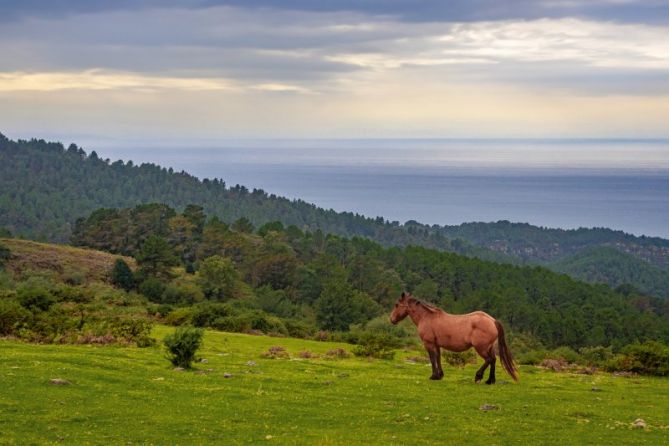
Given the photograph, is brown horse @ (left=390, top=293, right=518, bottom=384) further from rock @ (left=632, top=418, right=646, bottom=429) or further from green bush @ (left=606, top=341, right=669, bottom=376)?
green bush @ (left=606, top=341, right=669, bottom=376)

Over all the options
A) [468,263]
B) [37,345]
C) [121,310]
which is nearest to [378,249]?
[468,263]

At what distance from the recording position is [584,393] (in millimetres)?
17062

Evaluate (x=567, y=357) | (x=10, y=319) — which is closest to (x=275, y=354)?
(x=10, y=319)

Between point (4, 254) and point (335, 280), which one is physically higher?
point (335, 280)

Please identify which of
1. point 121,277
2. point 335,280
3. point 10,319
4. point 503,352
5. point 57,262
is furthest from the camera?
point 335,280

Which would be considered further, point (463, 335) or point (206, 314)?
point (206, 314)

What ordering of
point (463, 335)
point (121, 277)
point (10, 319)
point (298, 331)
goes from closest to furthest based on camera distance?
1. point (463, 335)
2. point (10, 319)
3. point (298, 331)
4. point (121, 277)

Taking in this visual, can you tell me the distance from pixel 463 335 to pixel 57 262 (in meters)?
58.7

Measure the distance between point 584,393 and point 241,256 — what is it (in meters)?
81.5

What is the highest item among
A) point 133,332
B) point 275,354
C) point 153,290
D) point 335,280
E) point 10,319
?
point 335,280

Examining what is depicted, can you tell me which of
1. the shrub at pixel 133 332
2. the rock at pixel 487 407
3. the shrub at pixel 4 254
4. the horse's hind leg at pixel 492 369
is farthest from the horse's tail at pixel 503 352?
the shrub at pixel 4 254

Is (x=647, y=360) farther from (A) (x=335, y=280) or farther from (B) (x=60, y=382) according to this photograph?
(A) (x=335, y=280)

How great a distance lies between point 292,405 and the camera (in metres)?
14.0

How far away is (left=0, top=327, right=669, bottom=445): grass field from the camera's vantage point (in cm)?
1170
